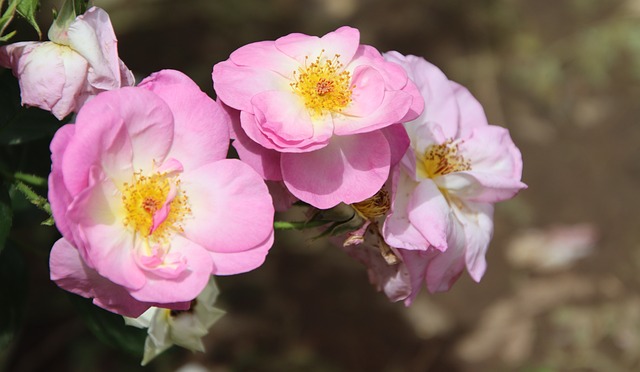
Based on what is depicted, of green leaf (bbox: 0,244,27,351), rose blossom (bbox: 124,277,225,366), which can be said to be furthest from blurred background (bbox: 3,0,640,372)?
rose blossom (bbox: 124,277,225,366)

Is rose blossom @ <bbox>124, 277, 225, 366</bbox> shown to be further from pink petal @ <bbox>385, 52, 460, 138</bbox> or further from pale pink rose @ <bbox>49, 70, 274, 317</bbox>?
pink petal @ <bbox>385, 52, 460, 138</bbox>

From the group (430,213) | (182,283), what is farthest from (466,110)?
(182,283)

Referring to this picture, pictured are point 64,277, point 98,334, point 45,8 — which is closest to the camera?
point 64,277

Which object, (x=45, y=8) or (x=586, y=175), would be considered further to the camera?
(x=586, y=175)

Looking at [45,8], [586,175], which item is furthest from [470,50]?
[45,8]

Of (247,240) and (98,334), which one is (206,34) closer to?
(98,334)

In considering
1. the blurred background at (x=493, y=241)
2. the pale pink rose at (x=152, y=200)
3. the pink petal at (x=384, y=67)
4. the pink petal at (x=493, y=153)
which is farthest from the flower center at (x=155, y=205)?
the blurred background at (x=493, y=241)
